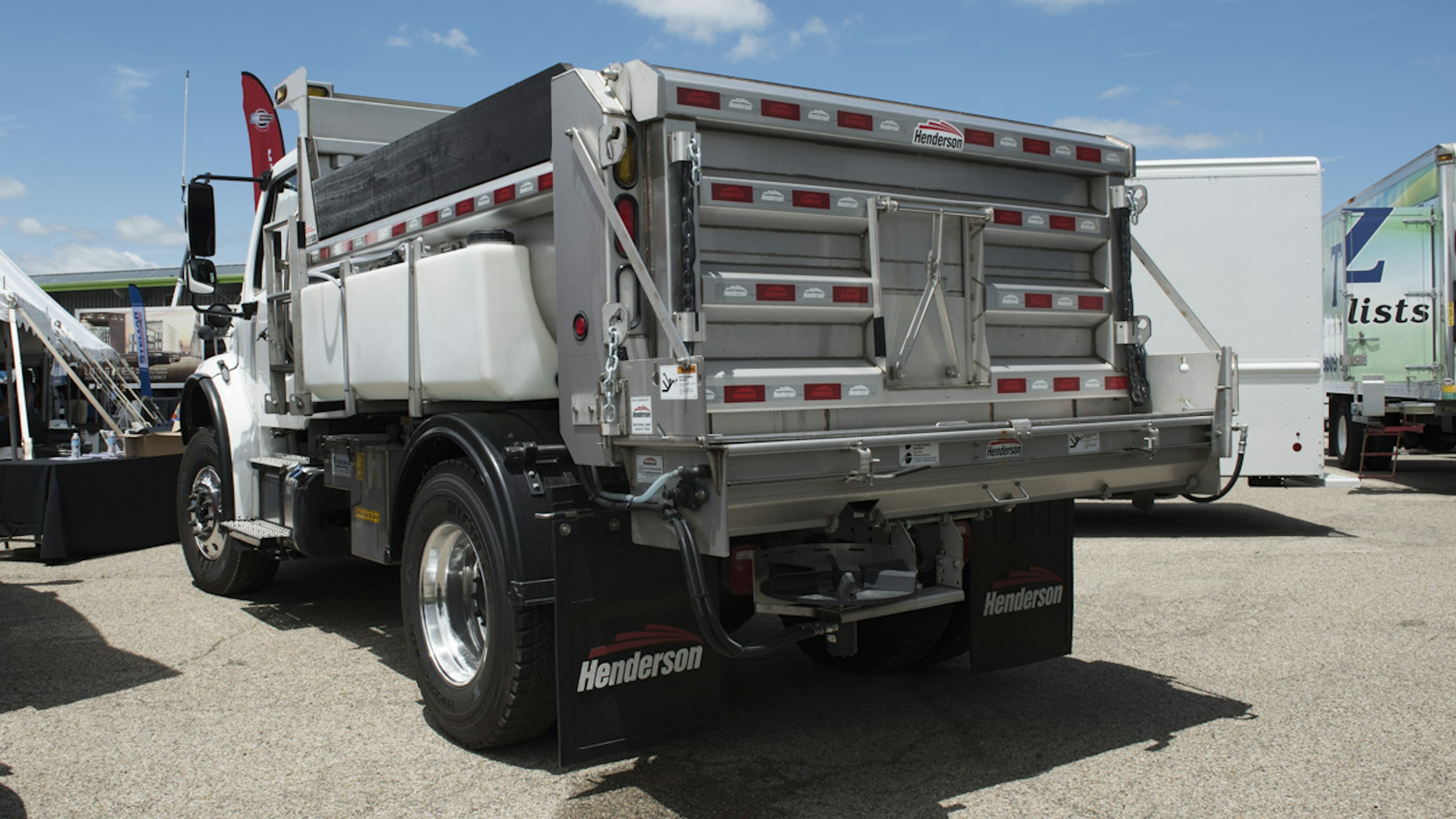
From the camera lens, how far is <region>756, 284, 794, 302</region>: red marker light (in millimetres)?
3871

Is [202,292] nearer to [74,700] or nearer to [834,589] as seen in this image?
[74,700]

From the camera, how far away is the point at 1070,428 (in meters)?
4.23

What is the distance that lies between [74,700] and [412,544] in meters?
2.00

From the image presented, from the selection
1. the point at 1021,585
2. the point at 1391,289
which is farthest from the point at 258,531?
the point at 1391,289

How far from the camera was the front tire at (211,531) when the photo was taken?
7312 millimetres

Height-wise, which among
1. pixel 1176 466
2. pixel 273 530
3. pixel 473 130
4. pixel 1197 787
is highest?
pixel 473 130

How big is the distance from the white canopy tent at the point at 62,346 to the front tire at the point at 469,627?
7.20m

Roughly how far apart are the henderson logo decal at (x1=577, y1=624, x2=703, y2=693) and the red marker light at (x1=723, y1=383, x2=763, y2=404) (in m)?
0.87

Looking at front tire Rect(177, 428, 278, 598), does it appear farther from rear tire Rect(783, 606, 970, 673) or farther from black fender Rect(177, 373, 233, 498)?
rear tire Rect(783, 606, 970, 673)

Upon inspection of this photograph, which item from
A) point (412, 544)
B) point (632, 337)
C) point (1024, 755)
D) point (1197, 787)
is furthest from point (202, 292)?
point (1197, 787)

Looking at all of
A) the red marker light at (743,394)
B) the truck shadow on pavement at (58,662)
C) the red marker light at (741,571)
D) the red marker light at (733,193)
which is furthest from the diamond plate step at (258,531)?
the red marker light at (733,193)

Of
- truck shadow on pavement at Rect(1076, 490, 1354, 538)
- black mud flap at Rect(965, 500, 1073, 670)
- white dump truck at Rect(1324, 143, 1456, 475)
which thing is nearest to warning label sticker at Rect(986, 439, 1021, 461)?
black mud flap at Rect(965, 500, 1073, 670)

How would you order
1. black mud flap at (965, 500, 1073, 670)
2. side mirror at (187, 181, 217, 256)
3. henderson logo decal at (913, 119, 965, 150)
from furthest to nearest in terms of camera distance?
1. side mirror at (187, 181, 217, 256)
2. black mud flap at (965, 500, 1073, 670)
3. henderson logo decal at (913, 119, 965, 150)

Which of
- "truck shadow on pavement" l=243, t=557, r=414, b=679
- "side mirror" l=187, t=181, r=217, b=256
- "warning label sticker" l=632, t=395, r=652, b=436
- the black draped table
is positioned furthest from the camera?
the black draped table
